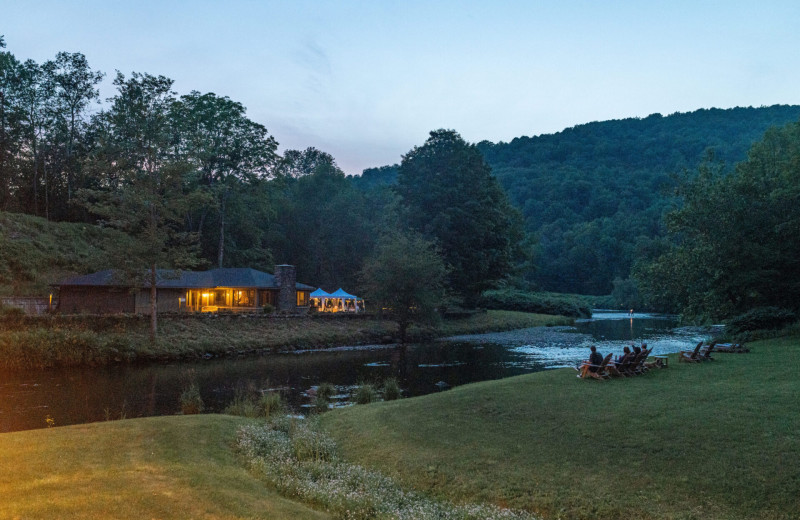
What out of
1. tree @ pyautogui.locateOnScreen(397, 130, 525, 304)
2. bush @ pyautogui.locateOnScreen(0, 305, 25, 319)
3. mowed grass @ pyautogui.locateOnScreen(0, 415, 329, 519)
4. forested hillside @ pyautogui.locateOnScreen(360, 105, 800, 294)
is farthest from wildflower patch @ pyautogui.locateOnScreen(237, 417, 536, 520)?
forested hillside @ pyautogui.locateOnScreen(360, 105, 800, 294)

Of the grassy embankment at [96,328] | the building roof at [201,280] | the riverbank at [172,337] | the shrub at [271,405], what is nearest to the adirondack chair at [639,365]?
the shrub at [271,405]

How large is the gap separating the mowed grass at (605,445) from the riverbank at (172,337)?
80.6ft

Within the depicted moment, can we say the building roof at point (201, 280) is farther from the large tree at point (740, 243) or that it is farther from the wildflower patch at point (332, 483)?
the large tree at point (740, 243)

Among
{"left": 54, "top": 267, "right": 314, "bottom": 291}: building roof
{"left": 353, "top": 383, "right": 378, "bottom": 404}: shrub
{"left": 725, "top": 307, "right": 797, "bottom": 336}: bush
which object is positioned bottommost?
{"left": 353, "top": 383, "right": 378, "bottom": 404}: shrub

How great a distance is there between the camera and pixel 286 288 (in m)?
→ 60.9

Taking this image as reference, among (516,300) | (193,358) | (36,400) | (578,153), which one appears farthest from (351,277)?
(578,153)

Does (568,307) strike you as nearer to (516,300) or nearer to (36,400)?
(516,300)

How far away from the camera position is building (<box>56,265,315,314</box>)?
160 feet

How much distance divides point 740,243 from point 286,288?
4144 centimetres

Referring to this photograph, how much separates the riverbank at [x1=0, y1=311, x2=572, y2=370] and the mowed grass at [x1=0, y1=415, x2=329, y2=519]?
2322 cm

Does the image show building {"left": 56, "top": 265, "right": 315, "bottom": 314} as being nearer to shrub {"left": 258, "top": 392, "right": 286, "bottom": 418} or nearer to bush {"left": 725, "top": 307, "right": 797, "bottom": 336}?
shrub {"left": 258, "top": 392, "right": 286, "bottom": 418}

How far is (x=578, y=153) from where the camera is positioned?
19300 cm

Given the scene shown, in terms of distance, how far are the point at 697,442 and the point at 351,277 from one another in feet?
246

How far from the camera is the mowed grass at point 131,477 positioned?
8.61 m
